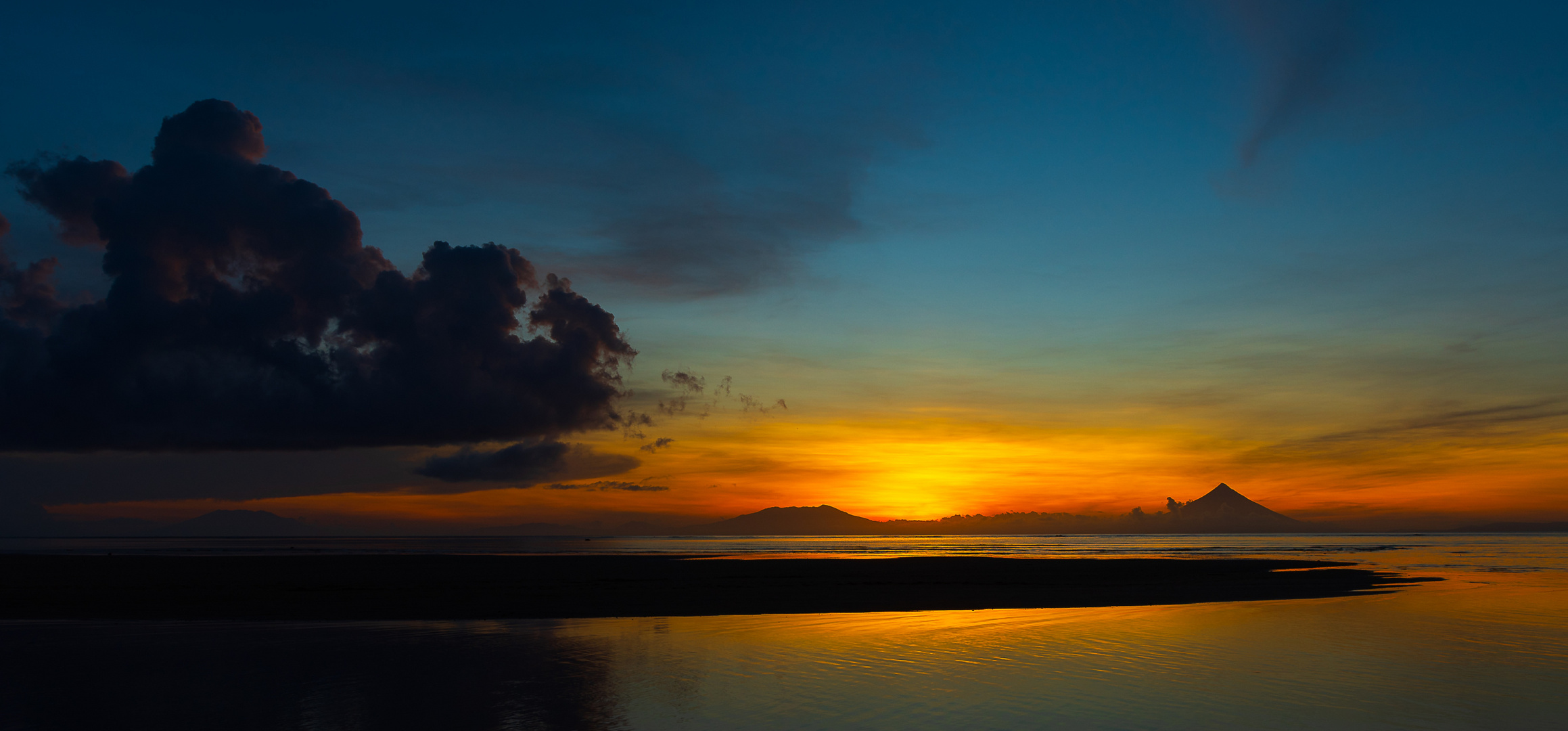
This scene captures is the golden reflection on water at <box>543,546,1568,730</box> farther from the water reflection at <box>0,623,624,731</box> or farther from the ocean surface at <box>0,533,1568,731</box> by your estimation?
the water reflection at <box>0,623,624,731</box>

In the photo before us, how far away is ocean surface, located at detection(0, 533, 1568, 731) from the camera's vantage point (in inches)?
599

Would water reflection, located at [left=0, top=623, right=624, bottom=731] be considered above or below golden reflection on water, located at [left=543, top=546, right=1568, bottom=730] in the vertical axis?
above

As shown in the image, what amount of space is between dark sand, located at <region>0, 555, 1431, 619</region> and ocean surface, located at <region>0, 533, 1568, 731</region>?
12.1 ft

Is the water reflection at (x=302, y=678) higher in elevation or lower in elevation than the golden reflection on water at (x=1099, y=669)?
higher

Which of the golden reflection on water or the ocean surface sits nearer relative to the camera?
the ocean surface

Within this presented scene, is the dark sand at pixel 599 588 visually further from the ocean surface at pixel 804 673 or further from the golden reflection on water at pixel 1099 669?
the golden reflection on water at pixel 1099 669

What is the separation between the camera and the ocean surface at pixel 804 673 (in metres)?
15.2

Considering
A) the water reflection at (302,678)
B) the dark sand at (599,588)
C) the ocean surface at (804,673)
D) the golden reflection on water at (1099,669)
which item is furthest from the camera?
the dark sand at (599,588)

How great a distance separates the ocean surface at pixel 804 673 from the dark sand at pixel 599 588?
12.1 ft

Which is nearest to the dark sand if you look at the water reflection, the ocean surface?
the ocean surface

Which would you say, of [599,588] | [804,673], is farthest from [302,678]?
[599,588]

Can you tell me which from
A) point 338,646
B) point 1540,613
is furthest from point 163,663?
point 1540,613

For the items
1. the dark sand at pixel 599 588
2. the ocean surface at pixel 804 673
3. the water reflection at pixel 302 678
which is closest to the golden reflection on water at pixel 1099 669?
the ocean surface at pixel 804 673

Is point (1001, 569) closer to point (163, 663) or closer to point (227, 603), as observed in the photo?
point (227, 603)
